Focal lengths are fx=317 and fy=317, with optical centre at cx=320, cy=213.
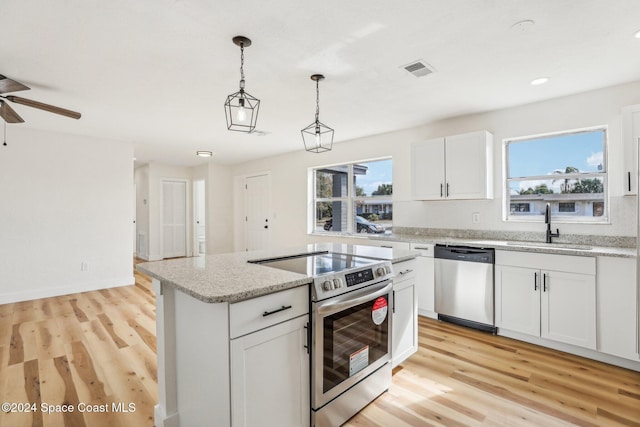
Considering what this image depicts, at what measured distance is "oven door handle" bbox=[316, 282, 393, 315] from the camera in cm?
169

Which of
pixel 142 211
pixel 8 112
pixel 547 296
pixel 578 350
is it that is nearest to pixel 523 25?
pixel 547 296

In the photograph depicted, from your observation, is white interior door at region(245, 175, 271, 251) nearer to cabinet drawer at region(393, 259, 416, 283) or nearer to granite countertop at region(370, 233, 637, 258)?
granite countertop at region(370, 233, 637, 258)

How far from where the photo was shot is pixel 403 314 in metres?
2.46

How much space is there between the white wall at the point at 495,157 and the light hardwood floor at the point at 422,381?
1297mm

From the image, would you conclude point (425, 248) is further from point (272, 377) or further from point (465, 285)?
point (272, 377)

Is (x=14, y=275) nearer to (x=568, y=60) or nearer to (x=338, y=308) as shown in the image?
(x=338, y=308)

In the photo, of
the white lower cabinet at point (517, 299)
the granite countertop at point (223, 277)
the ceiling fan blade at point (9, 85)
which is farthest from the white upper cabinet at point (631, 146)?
the ceiling fan blade at point (9, 85)

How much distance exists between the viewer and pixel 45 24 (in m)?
1.94

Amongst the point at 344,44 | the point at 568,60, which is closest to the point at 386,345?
the point at 344,44

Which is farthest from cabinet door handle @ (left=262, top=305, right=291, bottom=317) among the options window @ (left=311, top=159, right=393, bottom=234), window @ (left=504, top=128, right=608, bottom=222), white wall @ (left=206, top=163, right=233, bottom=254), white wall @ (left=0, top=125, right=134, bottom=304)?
white wall @ (left=206, top=163, right=233, bottom=254)

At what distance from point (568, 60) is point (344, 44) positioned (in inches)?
69.2

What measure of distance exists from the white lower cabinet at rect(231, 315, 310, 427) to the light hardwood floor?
508 millimetres

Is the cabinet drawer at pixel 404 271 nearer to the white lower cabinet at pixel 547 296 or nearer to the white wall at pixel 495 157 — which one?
the white lower cabinet at pixel 547 296

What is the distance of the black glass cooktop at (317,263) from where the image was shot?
1875 millimetres
